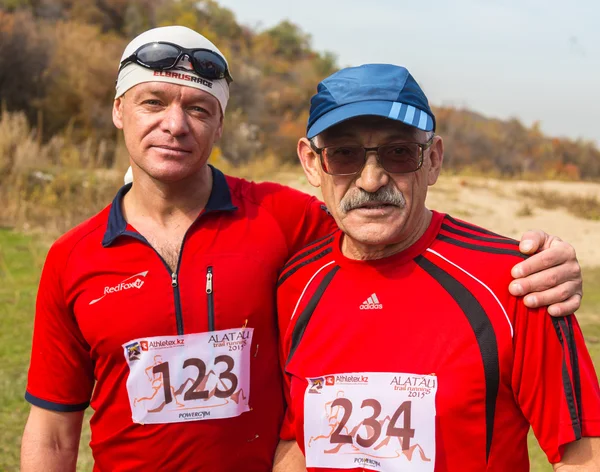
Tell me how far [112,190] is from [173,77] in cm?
915

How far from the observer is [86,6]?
28188mm

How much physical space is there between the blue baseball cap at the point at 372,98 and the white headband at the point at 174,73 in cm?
70

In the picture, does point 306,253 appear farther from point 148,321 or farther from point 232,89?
point 232,89

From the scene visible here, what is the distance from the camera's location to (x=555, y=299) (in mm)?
1951

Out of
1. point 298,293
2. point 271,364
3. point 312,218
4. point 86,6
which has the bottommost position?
point 271,364

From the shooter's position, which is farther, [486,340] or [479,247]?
[479,247]

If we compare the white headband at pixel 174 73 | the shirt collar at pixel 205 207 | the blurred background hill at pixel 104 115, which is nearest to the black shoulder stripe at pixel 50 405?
the shirt collar at pixel 205 207

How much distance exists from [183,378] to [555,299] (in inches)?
54.0


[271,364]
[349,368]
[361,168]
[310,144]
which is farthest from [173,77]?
[349,368]

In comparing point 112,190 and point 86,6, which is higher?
point 86,6

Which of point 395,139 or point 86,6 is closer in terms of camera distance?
point 395,139

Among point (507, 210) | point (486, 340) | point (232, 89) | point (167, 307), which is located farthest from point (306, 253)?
point (232, 89)

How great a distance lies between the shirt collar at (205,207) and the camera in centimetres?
267

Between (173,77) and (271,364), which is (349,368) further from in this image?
(173,77)
